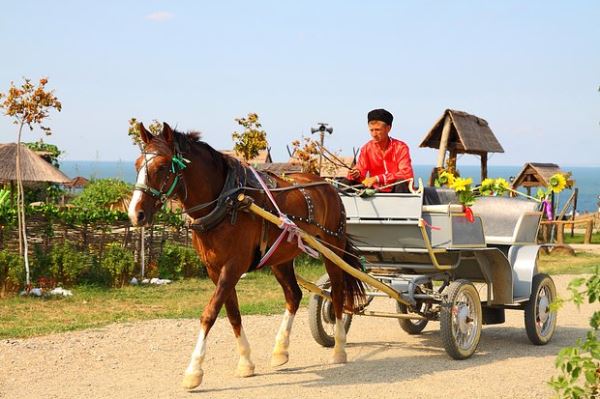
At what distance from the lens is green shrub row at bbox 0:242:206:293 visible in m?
12.7

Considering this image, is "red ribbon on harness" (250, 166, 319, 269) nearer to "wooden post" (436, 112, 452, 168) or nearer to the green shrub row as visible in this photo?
the green shrub row

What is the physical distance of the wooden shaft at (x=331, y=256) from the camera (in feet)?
22.9

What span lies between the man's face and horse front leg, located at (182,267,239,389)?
2.67 m

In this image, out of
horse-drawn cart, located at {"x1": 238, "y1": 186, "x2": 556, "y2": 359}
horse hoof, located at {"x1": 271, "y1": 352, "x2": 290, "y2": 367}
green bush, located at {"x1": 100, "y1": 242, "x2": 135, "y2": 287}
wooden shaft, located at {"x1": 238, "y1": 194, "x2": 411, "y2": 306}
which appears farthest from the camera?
green bush, located at {"x1": 100, "y1": 242, "x2": 135, "y2": 287}

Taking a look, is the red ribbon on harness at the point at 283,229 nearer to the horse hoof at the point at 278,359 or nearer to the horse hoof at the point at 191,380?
the horse hoof at the point at 278,359

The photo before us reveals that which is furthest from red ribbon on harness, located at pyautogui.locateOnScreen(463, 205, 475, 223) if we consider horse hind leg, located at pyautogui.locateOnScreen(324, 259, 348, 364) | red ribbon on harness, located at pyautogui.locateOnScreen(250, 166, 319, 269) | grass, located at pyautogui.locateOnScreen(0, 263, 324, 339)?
grass, located at pyautogui.locateOnScreen(0, 263, 324, 339)

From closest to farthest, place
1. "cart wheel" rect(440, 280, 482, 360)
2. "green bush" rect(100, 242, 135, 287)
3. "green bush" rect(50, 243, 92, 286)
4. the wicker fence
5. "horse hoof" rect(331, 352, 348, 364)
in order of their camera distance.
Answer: "cart wheel" rect(440, 280, 482, 360)
"horse hoof" rect(331, 352, 348, 364)
"green bush" rect(50, 243, 92, 286)
the wicker fence
"green bush" rect(100, 242, 135, 287)

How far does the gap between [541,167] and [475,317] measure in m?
22.2

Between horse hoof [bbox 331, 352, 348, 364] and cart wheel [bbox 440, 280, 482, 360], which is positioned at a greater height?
cart wheel [bbox 440, 280, 482, 360]

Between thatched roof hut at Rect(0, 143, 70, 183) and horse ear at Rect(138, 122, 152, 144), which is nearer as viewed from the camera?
horse ear at Rect(138, 122, 152, 144)

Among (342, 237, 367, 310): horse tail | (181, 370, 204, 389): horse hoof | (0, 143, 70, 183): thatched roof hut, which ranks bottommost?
(181, 370, 204, 389): horse hoof

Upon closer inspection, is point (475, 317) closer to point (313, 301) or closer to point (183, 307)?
point (313, 301)

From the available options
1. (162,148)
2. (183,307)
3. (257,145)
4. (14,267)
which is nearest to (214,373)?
(162,148)

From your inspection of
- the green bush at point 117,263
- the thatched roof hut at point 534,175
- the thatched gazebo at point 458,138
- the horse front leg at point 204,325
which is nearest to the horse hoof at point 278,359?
the horse front leg at point 204,325
